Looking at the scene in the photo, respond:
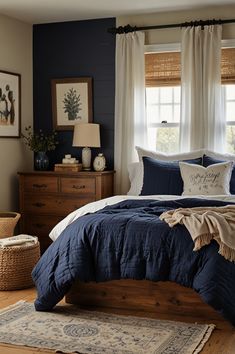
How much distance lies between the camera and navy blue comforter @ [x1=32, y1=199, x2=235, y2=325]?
3.71 metres

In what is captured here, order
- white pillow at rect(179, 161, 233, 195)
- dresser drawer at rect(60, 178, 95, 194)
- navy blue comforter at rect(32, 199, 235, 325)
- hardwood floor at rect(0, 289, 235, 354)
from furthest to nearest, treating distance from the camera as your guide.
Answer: dresser drawer at rect(60, 178, 95, 194) → white pillow at rect(179, 161, 233, 195) → navy blue comforter at rect(32, 199, 235, 325) → hardwood floor at rect(0, 289, 235, 354)

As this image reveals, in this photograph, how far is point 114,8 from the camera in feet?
19.6

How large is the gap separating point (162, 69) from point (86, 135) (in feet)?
3.51

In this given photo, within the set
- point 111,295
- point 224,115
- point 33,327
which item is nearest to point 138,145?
point 224,115

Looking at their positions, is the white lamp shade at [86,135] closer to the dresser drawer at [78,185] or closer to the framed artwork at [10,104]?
the dresser drawer at [78,185]

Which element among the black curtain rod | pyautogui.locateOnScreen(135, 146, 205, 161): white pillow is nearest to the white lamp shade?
pyautogui.locateOnScreen(135, 146, 205, 161): white pillow

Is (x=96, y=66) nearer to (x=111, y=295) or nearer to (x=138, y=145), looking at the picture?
(x=138, y=145)

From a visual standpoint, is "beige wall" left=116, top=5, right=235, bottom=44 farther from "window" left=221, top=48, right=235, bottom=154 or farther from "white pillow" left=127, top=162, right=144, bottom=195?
"white pillow" left=127, top=162, right=144, bottom=195

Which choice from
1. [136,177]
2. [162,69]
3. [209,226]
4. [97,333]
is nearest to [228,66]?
[162,69]

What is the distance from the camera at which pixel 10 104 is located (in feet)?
20.9

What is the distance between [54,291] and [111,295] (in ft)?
1.39

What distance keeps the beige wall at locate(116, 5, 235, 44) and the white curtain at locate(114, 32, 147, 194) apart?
0.15 m

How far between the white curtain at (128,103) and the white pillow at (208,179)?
96 centimetres

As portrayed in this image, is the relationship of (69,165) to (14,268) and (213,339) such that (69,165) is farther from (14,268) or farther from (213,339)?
(213,339)
